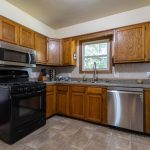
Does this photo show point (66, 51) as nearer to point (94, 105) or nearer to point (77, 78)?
point (77, 78)

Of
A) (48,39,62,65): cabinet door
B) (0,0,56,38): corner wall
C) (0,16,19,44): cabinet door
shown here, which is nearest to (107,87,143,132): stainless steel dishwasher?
(48,39,62,65): cabinet door

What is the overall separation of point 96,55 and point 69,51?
2.52 feet

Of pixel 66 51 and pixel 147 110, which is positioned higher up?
pixel 66 51

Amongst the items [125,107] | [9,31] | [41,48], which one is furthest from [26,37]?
[125,107]

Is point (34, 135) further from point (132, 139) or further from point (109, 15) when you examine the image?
point (109, 15)

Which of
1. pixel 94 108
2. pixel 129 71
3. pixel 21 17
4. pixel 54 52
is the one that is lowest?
pixel 94 108

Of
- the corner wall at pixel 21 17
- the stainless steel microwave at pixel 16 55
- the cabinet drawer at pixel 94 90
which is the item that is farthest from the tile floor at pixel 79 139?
the corner wall at pixel 21 17

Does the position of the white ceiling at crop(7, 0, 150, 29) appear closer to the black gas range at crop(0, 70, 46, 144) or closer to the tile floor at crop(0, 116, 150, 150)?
the black gas range at crop(0, 70, 46, 144)

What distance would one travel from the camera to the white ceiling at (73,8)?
258 centimetres

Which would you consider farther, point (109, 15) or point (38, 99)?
point (109, 15)

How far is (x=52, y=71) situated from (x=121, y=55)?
2.05 meters

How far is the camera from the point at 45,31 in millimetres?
3711

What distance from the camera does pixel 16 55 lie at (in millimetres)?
2477

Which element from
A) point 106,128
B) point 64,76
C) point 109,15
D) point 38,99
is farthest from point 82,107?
point 109,15
